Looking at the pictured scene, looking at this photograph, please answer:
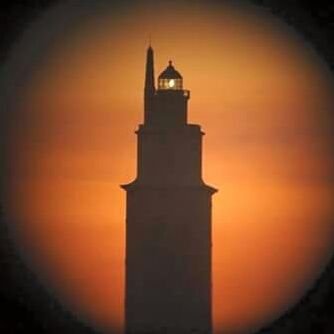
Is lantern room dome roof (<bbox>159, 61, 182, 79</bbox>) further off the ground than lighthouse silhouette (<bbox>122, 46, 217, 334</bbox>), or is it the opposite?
lantern room dome roof (<bbox>159, 61, 182, 79</bbox>)

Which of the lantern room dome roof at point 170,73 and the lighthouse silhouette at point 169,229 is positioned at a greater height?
the lantern room dome roof at point 170,73

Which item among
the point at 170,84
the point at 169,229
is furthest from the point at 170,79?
the point at 169,229

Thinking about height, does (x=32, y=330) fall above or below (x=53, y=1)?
below

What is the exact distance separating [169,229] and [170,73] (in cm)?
98

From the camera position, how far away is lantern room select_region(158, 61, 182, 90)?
6276 millimetres

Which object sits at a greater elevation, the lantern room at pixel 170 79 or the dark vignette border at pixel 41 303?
the lantern room at pixel 170 79

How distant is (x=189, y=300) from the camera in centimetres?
639

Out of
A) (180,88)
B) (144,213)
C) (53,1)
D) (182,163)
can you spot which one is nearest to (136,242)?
(144,213)

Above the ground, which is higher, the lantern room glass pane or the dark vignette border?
the lantern room glass pane

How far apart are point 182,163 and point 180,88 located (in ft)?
1.56

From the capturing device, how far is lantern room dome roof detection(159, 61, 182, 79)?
6.31 m

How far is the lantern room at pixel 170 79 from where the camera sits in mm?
6276

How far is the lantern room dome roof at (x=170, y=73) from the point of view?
6.31 meters

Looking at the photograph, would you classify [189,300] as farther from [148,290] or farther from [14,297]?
[14,297]
